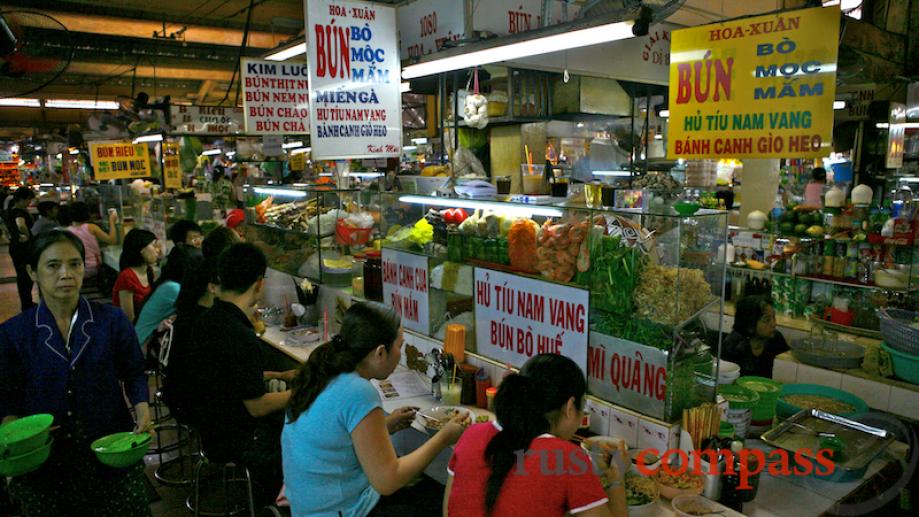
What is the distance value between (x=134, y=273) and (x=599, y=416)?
453 centimetres

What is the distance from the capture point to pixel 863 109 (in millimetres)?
9703

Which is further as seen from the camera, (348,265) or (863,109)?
(863,109)

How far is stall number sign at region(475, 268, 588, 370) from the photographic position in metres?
3.13

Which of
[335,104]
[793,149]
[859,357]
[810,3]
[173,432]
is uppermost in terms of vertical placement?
[810,3]

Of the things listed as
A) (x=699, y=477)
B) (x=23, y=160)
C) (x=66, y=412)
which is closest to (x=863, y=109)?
(x=699, y=477)

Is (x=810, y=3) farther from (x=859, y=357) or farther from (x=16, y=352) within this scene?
(x=16, y=352)

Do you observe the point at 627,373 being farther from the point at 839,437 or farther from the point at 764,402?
the point at 839,437

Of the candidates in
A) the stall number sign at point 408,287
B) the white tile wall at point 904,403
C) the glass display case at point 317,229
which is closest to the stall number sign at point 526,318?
the stall number sign at point 408,287

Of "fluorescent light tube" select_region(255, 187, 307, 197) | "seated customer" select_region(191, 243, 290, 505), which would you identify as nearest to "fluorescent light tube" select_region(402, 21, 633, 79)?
"seated customer" select_region(191, 243, 290, 505)

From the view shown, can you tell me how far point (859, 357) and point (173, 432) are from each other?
19.2ft

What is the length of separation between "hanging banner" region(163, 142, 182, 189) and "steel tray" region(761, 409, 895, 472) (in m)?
12.3

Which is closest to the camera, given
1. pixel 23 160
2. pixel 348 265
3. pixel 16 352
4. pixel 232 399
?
pixel 16 352

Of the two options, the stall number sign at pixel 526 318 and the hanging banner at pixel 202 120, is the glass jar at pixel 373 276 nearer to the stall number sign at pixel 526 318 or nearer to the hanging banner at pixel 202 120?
the stall number sign at pixel 526 318

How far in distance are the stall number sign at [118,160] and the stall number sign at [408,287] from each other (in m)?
8.65
